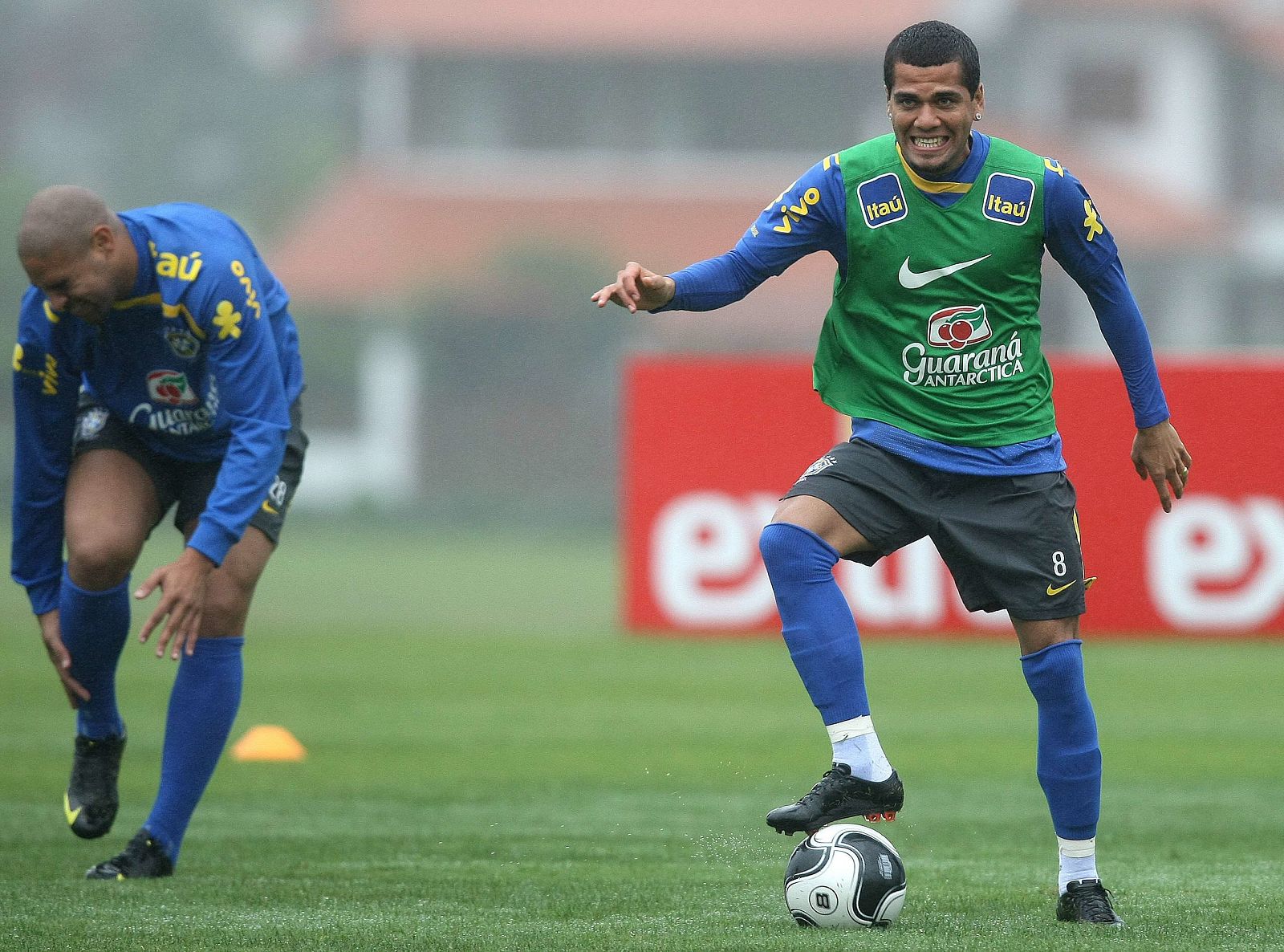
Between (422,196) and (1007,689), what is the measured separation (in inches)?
1456

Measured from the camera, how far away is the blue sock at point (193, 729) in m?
5.70

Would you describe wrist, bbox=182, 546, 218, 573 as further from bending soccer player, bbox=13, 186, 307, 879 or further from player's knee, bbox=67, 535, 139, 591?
player's knee, bbox=67, 535, 139, 591

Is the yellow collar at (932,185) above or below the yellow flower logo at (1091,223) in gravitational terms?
above

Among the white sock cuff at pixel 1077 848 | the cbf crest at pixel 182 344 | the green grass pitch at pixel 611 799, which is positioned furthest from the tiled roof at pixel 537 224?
the white sock cuff at pixel 1077 848

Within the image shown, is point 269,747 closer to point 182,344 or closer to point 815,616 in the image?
point 182,344

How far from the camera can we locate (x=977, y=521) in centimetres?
504

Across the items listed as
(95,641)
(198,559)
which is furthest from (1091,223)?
(95,641)

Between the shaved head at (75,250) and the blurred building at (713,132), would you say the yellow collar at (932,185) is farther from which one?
the blurred building at (713,132)

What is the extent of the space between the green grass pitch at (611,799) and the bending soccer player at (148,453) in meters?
0.42

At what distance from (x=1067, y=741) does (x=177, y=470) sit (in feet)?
8.87

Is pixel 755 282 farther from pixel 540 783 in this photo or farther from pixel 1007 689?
pixel 1007 689

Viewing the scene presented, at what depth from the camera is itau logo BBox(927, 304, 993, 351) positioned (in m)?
5.07

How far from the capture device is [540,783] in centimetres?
825

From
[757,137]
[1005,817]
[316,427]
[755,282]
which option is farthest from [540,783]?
[757,137]
